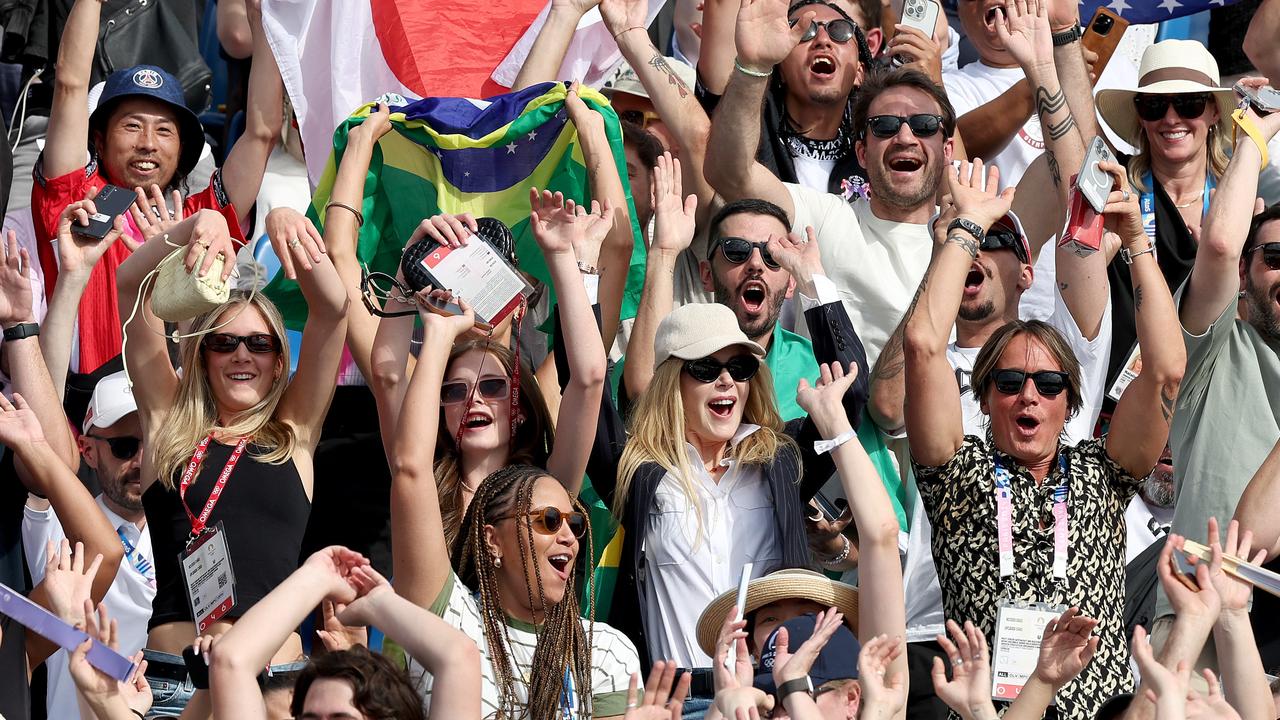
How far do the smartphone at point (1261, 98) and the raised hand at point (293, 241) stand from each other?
2870mm

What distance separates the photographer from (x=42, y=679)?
251 inches

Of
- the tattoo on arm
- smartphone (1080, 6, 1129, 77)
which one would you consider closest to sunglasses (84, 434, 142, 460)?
the tattoo on arm

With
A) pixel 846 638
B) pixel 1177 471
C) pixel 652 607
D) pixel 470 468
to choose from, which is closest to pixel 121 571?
pixel 470 468

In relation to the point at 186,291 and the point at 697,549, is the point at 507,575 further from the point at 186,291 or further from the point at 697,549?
the point at 186,291

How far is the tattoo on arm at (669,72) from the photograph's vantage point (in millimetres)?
7160

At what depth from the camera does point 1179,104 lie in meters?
7.10

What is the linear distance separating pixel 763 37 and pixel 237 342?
2.06m

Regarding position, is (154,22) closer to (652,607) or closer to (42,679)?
(42,679)

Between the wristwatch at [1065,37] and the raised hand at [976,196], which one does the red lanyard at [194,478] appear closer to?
the raised hand at [976,196]

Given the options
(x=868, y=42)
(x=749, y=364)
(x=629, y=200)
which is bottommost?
(x=749, y=364)

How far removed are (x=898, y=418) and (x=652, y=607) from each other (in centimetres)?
101

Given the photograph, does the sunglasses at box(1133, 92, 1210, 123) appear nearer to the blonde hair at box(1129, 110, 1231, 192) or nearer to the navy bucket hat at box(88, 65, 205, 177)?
the blonde hair at box(1129, 110, 1231, 192)

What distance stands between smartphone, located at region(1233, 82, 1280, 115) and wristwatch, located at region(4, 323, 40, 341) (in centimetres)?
368

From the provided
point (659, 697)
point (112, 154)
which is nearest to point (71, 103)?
point (112, 154)
